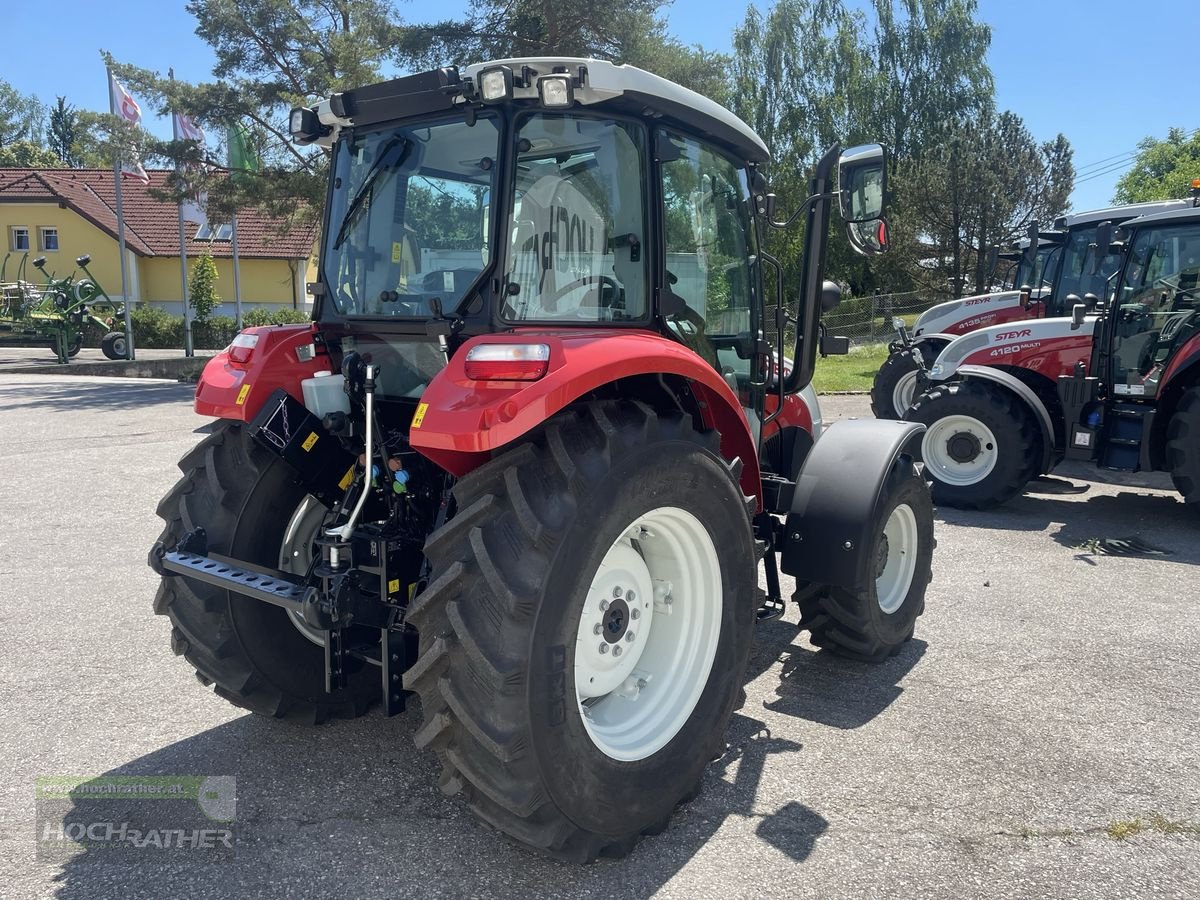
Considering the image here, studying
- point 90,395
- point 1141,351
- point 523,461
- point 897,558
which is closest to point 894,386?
point 1141,351

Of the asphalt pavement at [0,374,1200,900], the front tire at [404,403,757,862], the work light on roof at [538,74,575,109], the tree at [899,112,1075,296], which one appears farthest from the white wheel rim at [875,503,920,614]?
the tree at [899,112,1075,296]

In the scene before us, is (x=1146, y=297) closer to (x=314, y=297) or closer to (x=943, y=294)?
(x=314, y=297)

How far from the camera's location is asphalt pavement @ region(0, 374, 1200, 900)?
2654 mm

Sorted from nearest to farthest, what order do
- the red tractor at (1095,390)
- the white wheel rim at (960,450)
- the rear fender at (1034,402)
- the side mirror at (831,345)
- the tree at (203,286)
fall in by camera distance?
the side mirror at (831,345)
the red tractor at (1095,390)
the rear fender at (1034,402)
the white wheel rim at (960,450)
the tree at (203,286)

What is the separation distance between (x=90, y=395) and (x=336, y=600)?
14802 mm

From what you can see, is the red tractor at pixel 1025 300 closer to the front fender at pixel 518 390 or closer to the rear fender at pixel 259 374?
the front fender at pixel 518 390

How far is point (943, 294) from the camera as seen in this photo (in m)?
29.1

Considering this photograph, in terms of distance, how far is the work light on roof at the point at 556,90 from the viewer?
2.77 metres

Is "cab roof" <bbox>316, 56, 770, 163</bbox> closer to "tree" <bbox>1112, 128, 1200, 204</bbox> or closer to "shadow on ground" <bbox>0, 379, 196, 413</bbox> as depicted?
"shadow on ground" <bbox>0, 379, 196, 413</bbox>

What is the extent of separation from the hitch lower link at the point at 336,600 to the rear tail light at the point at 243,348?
0.84 meters

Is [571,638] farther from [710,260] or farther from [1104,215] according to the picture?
[1104,215]

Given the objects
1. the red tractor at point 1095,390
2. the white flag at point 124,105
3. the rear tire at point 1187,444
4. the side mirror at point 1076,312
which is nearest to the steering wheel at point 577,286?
the red tractor at point 1095,390

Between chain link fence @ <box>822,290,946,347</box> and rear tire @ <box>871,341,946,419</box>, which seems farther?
chain link fence @ <box>822,290,946,347</box>

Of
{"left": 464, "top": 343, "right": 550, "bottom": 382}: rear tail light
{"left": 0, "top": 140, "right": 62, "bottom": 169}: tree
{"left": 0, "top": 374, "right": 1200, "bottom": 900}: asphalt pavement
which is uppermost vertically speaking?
{"left": 0, "top": 140, "right": 62, "bottom": 169}: tree
